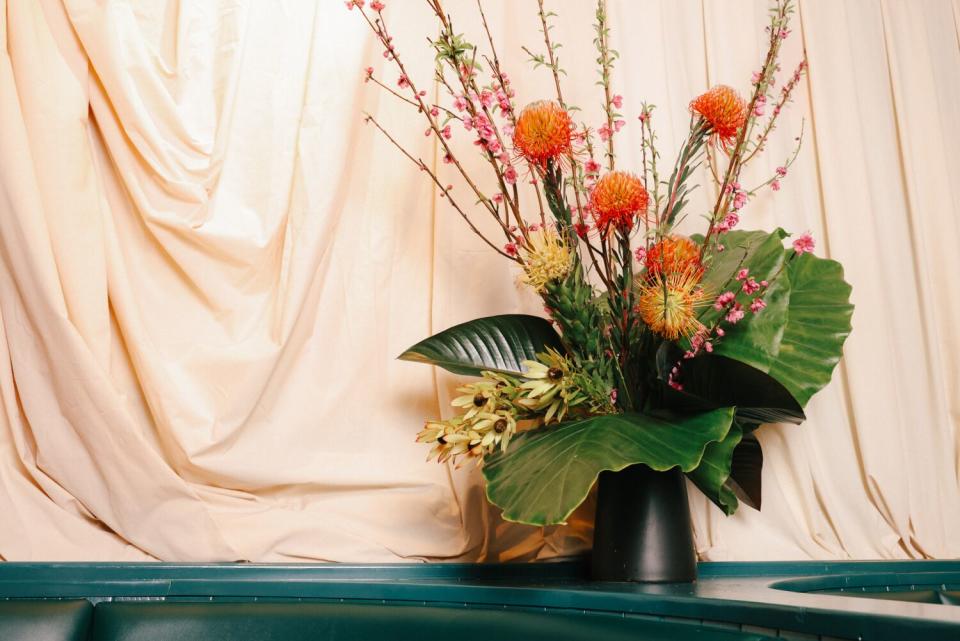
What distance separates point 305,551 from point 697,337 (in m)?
0.56

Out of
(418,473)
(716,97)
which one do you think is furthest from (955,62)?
(418,473)

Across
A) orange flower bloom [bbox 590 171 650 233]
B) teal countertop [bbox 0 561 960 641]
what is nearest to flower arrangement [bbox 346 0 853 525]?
orange flower bloom [bbox 590 171 650 233]

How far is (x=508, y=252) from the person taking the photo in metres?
1.22

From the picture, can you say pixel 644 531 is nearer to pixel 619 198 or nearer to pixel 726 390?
pixel 726 390

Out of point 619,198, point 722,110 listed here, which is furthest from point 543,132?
point 722,110

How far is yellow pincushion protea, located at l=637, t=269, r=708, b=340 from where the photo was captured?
3.48 feet

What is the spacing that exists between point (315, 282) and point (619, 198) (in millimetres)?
473

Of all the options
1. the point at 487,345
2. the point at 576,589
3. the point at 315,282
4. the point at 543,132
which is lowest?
the point at 576,589

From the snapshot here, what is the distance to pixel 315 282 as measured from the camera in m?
1.31

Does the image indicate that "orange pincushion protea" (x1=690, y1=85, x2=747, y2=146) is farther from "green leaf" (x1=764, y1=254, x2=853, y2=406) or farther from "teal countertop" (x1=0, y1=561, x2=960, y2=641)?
"teal countertop" (x1=0, y1=561, x2=960, y2=641)

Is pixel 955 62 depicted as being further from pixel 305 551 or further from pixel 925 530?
pixel 305 551

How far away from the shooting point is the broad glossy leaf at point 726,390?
108 cm

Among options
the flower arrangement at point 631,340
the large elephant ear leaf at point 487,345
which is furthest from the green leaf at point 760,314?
the large elephant ear leaf at point 487,345

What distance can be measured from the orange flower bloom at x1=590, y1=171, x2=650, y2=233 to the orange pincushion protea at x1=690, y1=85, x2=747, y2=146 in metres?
0.17
